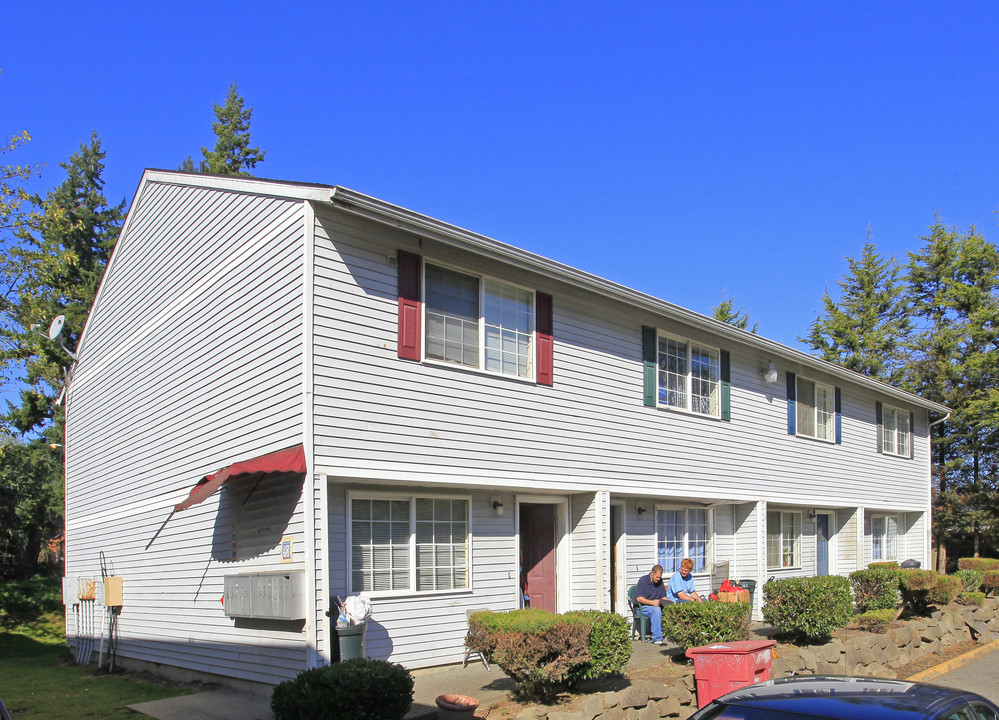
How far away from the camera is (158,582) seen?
41.7ft

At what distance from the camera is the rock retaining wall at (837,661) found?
8.29m

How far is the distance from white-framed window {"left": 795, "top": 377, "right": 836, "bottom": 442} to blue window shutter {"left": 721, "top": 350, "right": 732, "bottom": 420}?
3.06m

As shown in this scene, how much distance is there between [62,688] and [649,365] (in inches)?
406

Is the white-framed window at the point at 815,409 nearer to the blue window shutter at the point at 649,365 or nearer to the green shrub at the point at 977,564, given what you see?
the blue window shutter at the point at 649,365

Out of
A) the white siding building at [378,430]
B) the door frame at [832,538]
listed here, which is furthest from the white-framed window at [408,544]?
the door frame at [832,538]

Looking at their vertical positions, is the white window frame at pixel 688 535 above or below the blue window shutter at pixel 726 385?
below

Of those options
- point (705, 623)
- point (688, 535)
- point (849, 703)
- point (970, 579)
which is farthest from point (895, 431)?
point (849, 703)

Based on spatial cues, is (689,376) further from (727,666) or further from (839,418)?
(727,666)

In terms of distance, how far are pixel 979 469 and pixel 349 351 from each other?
30.5m

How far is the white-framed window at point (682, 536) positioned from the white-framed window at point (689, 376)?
193 cm

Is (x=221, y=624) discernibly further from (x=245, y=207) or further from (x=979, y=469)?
(x=979, y=469)

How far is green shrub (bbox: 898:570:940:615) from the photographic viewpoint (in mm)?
16141

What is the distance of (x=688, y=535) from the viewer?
15.9m

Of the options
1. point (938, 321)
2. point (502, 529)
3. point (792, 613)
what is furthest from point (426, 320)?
point (938, 321)
